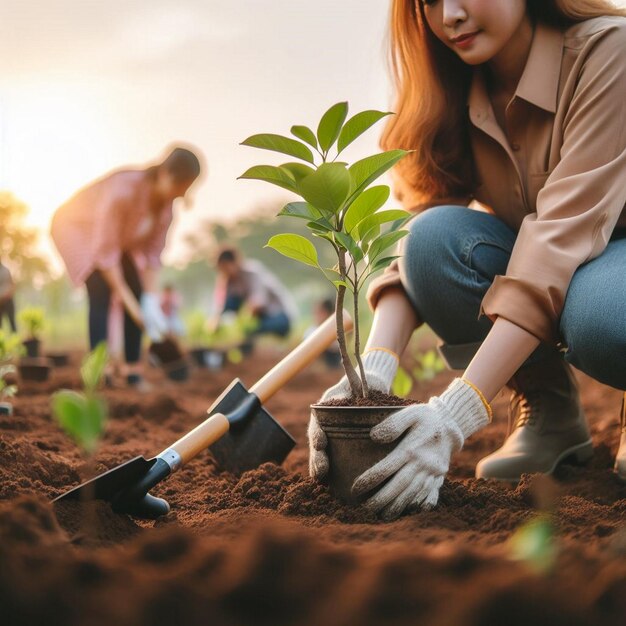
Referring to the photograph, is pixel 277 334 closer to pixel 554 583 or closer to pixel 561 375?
pixel 561 375

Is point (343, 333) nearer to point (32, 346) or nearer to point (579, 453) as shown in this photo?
point (579, 453)

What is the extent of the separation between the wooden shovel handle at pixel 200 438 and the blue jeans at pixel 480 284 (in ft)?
1.91

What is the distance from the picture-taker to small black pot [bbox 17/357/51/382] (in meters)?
3.63

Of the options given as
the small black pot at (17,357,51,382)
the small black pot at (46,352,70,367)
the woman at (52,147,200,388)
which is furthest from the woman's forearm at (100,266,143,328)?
the small black pot at (46,352,70,367)

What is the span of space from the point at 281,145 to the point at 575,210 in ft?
2.20

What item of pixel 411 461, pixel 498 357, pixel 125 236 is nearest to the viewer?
pixel 411 461

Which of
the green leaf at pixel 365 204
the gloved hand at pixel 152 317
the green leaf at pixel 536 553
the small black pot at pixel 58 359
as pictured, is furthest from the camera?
the small black pot at pixel 58 359

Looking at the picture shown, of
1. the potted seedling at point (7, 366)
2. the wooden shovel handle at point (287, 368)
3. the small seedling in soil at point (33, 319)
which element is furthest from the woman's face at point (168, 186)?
the wooden shovel handle at point (287, 368)

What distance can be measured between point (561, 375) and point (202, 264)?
20995mm

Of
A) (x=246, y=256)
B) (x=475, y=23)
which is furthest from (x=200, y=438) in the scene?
(x=246, y=256)

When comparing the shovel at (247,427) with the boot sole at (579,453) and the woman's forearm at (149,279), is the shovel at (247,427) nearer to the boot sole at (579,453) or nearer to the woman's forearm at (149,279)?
the boot sole at (579,453)

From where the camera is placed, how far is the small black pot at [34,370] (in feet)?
11.9

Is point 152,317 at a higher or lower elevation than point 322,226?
lower

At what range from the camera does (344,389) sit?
1.55 metres
